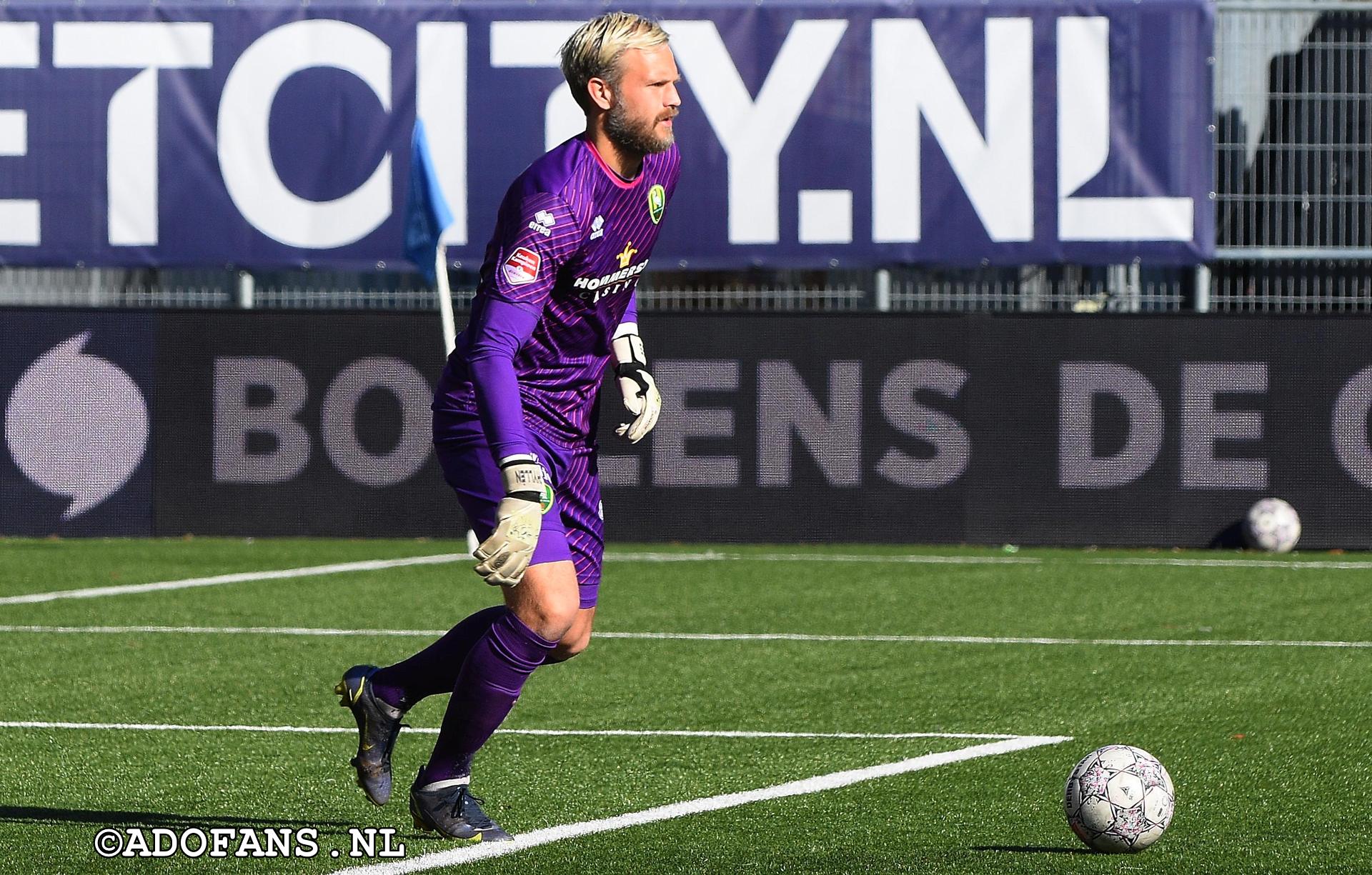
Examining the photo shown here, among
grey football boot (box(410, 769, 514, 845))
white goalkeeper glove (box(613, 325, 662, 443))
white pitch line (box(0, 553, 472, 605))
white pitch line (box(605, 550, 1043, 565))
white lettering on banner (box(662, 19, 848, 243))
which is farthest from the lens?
white lettering on banner (box(662, 19, 848, 243))

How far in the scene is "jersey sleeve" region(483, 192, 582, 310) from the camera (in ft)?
15.7

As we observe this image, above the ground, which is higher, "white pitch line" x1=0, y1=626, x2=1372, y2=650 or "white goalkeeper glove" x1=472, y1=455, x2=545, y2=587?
"white goalkeeper glove" x1=472, y1=455, x2=545, y2=587

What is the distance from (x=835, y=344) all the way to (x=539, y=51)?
3518 millimetres

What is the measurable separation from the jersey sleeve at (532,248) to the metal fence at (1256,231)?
35.6 ft

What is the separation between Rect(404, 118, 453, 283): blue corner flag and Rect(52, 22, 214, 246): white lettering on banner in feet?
9.22

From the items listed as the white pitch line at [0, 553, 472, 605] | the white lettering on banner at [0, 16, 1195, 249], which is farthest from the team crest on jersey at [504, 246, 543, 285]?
the white lettering on banner at [0, 16, 1195, 249]

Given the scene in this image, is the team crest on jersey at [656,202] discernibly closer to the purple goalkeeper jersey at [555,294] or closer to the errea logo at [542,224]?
the purple goalkeeper jersey at [555,294]

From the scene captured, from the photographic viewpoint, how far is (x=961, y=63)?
52.0 feet

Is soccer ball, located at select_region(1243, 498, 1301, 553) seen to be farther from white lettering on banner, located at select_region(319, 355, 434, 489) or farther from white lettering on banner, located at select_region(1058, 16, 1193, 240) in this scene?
white lettering on banner, located at select_region(319, 355, 434, 489)

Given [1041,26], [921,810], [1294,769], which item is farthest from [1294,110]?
[921,810]

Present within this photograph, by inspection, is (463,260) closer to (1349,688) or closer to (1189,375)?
(1189,375)

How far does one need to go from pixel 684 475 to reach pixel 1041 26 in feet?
15.2

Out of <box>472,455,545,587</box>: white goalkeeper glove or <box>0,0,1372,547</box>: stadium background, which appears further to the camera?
<box>0,0,1372,547</box>: stadium background

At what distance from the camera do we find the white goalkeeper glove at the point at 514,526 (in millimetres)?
4570
